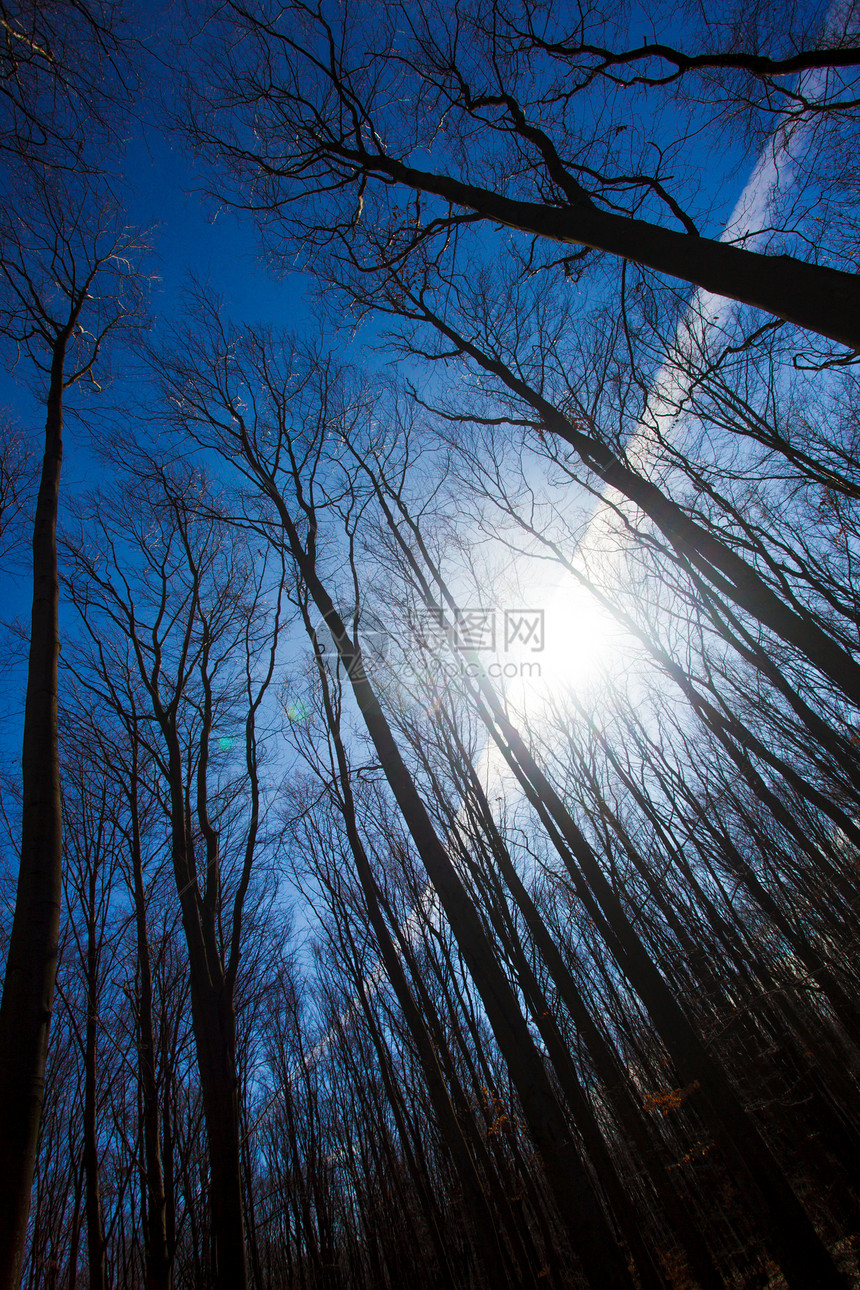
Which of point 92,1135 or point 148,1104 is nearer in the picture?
point 148,1104

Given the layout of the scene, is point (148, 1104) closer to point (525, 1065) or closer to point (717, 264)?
point (525, 1065)

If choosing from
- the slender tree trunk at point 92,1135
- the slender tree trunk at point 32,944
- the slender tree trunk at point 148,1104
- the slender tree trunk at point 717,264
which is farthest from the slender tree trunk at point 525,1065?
the slender tree trunk at point 92,1135

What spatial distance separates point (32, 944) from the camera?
193 cm

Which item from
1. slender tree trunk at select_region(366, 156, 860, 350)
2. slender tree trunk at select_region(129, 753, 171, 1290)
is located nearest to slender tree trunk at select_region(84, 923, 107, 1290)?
slender tree trunk at select_region(129, 753, 171, 1290)

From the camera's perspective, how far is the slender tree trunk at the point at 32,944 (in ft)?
5.16

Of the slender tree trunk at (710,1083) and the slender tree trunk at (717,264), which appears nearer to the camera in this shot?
the slender tree trunk at (717,264)

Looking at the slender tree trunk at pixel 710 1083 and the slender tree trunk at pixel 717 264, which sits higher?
the slender tree trunk at pixel 717 264

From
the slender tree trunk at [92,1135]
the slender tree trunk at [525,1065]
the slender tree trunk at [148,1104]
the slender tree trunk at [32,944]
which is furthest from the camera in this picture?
the slender tree trunk at [92,1135]

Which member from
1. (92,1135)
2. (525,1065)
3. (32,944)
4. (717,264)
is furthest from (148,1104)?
(717,264)

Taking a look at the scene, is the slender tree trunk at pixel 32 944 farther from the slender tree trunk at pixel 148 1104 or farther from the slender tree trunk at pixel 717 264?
the slender tree trunk at pixel 148 1104

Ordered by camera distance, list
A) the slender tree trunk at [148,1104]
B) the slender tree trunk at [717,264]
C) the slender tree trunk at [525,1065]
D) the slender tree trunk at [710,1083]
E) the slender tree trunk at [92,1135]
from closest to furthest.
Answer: the slender tree trunk at [717,264], the slender tree trunk at [525,1065], the slender tree trunk at [710,1083], the slender tree trunk at [148,1104], the slender tree trunk at [92,1135]

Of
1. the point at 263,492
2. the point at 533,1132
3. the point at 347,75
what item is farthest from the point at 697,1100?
the point at 347,75

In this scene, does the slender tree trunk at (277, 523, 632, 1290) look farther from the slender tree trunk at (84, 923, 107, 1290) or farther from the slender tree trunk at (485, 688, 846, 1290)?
the slender tree trunk at (84, 923, 107, 1290)

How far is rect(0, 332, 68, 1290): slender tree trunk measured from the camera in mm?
1572
